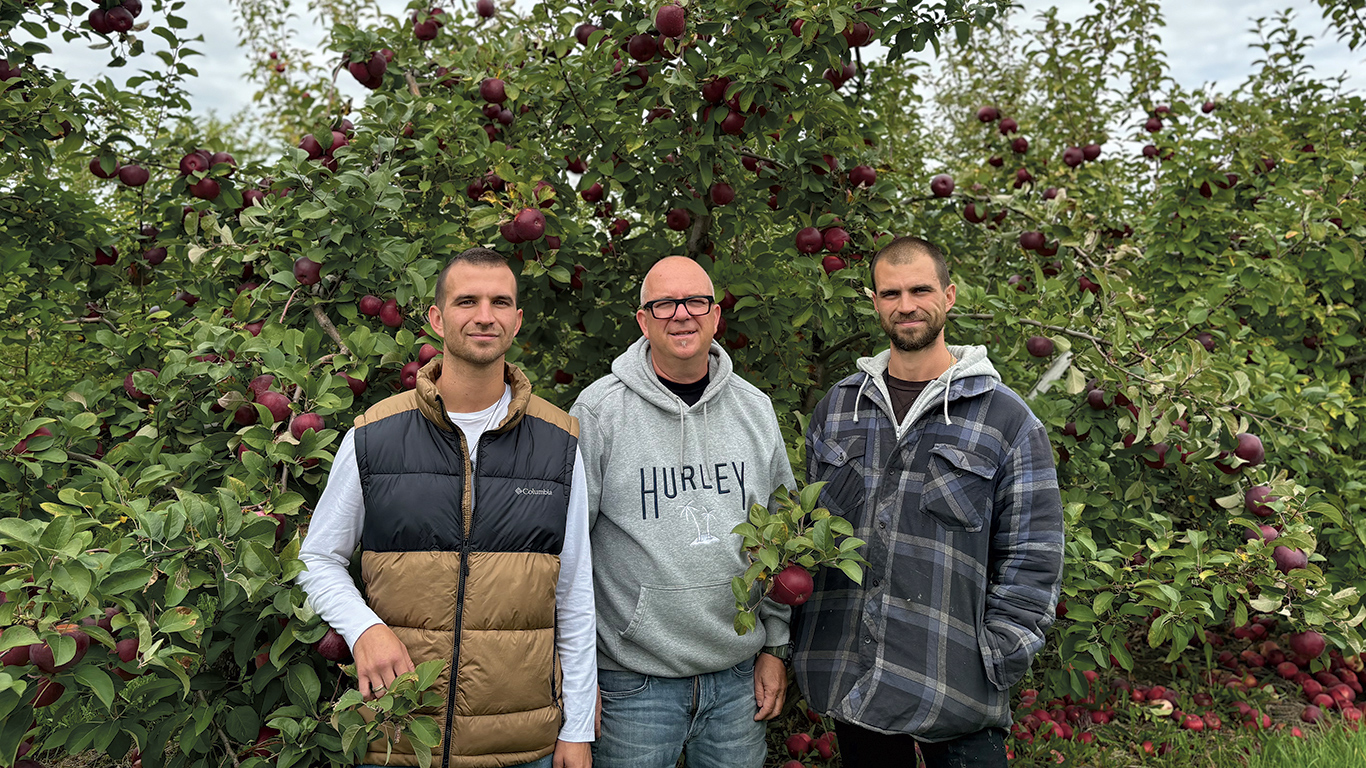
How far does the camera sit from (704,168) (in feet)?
11.1

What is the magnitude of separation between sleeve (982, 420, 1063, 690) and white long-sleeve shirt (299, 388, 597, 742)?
0.96 metres

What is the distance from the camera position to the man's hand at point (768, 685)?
235cm

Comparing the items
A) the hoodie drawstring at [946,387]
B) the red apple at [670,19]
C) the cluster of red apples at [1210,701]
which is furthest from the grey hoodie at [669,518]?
the cluster of red apples at [1210,701]

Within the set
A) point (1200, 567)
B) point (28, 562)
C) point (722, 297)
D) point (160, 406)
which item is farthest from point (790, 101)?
point (28, 562)

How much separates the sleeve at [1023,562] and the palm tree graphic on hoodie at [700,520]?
27.8 inches

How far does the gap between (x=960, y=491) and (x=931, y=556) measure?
0.18m

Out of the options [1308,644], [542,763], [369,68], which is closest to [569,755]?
[542,763]

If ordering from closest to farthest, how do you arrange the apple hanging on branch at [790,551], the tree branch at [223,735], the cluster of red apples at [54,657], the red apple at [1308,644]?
the cluster of red apples at [54,657] < the apple hanging on branch at [790,551] < the tree branch at [223,735] < the red apple at [1308,644]

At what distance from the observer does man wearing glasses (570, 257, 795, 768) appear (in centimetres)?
221

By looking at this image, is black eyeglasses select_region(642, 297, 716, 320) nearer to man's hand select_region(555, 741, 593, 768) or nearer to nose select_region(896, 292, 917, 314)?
nose select_region(896, 292, 917, 314)

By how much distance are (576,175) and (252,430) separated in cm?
197

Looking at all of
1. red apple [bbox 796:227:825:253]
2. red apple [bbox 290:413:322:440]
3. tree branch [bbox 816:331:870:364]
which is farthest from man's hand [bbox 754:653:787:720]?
tree branch [bbox 816:331:870:364]

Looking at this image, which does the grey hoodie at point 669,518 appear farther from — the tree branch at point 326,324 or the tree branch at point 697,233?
the tree branch at point 697,233

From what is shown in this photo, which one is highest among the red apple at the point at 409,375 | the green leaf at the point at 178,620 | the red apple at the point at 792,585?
the red apple at the point at 409,375
